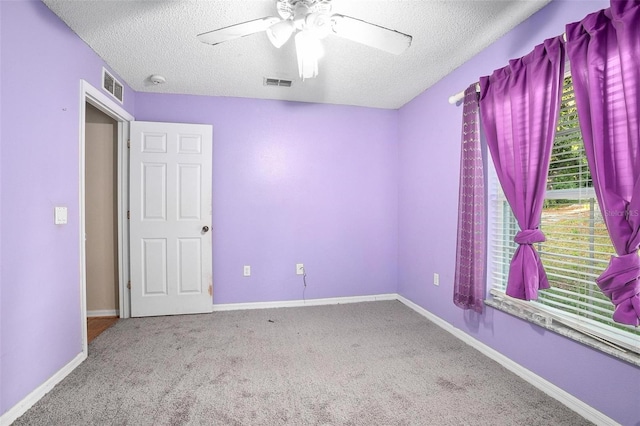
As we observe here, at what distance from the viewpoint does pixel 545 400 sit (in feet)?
5.47

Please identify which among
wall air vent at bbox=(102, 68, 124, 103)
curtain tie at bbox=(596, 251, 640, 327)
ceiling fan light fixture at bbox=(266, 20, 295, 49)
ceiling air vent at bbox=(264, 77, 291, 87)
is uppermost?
ceiling air vent at bbox=(264, 77, 291, 87)

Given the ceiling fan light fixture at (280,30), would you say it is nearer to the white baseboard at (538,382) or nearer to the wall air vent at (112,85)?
the wall air vent at (112,85)

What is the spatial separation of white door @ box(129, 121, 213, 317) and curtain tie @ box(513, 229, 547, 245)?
271cm

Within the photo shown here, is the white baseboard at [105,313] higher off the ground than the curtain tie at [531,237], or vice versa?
the curtain tie at [531,237]

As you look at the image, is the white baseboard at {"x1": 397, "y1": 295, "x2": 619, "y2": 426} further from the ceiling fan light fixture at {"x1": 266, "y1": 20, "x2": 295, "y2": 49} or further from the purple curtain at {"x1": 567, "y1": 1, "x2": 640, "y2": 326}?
the ceiling fan light fixture at {"x1": 266, "y1": 20, "x2": 295, "y2": 49}

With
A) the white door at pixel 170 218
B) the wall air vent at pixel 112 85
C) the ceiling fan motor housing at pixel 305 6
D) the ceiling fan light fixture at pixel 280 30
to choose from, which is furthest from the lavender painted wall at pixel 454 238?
the wall air vent at pixel 112 85

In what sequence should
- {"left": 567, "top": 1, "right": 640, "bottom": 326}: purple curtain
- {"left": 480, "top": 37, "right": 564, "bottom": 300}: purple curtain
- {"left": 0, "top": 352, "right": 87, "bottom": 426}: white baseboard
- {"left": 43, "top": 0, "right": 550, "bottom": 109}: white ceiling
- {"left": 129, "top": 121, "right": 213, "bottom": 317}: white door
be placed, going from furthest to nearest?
{"left": 129, "top": 121, "right": 213, "bottom": 317}: white door → {"left": 43, "top": 0, "right": 550, "bottom": 109}: white ceiling → {"left": 480, "top": 37, "right": 564, "bottom": 300}: purple curtain → {"left": 0, "top": 352, "right": 87, "bottom": 426}: white baseboard → {"left": 567, "top": 1, "right": 640, "bottom": 326}: purple curtain

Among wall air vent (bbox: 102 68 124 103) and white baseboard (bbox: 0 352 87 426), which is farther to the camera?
wall air vent (bbox: 102 68 124 103)

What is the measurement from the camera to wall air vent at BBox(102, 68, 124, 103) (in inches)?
94.0

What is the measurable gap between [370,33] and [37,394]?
2744 millimetres

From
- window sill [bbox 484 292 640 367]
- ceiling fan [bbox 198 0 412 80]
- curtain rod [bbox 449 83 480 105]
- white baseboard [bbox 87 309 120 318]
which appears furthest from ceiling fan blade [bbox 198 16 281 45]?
white baseboard [bbox 87 309 120 318]

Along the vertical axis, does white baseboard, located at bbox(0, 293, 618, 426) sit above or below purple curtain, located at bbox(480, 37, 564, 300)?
below

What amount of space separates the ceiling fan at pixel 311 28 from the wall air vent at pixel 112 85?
56.5 inches

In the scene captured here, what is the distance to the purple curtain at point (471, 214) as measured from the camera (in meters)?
2.15
